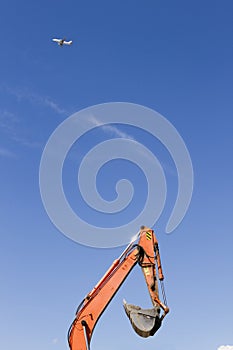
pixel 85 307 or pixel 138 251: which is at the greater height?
pixel 138 251

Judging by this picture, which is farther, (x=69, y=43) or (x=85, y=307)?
(x=69, y=43)

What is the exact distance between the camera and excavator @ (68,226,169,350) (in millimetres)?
20766

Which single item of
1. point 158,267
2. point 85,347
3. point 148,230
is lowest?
point 85,347

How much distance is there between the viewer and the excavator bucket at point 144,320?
67.7ft

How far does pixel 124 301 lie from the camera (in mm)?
21375

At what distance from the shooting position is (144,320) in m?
20.7

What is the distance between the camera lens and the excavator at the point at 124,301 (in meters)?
20.8

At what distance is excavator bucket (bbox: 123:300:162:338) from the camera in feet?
67.7

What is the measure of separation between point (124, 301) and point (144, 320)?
123 centimetres

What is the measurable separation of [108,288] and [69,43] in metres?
45.3

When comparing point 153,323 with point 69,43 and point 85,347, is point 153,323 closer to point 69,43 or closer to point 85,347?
point 85,347

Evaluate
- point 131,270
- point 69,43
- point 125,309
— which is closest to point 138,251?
point 131,270

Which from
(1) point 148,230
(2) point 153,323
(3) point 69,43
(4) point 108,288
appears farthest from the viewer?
(3) point 69,43

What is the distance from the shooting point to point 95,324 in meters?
21.7
